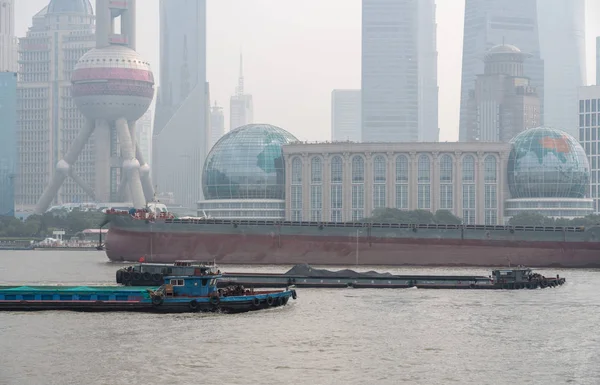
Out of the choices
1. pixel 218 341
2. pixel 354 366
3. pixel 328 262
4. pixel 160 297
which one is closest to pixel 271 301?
pixel 160 297

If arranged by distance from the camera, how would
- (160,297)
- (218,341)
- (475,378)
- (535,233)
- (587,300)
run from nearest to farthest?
(475,378) → (218,341) → (160,297) → (587,300) → (535,233)

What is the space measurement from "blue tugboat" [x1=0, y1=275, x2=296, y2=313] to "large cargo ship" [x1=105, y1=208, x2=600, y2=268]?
4483 cm

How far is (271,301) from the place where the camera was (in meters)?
79.7

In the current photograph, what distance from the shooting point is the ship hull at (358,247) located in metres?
124

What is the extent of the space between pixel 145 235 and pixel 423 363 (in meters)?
71.8

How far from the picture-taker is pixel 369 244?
12619cm

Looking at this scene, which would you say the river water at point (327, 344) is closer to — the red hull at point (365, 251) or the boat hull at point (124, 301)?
the boat hull at point (124, 301)

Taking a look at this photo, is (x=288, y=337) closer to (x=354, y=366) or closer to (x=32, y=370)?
(x=354, y=366)

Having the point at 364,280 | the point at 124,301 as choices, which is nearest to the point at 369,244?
the point at 364,280

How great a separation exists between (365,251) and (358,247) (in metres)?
0.88

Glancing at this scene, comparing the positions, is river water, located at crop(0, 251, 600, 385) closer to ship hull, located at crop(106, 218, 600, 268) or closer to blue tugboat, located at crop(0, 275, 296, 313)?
blue tugboat, located at crop(0, 275, 296, 313)

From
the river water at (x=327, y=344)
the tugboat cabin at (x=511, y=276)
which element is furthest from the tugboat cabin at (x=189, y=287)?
the tugboat cabin at (x=511, y=276)

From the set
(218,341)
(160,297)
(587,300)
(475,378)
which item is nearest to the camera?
(475,378)

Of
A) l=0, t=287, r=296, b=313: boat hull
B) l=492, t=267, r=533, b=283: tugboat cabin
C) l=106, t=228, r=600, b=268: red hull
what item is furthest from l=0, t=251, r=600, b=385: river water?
l=106, t=228, r=600, b=268: red hull
